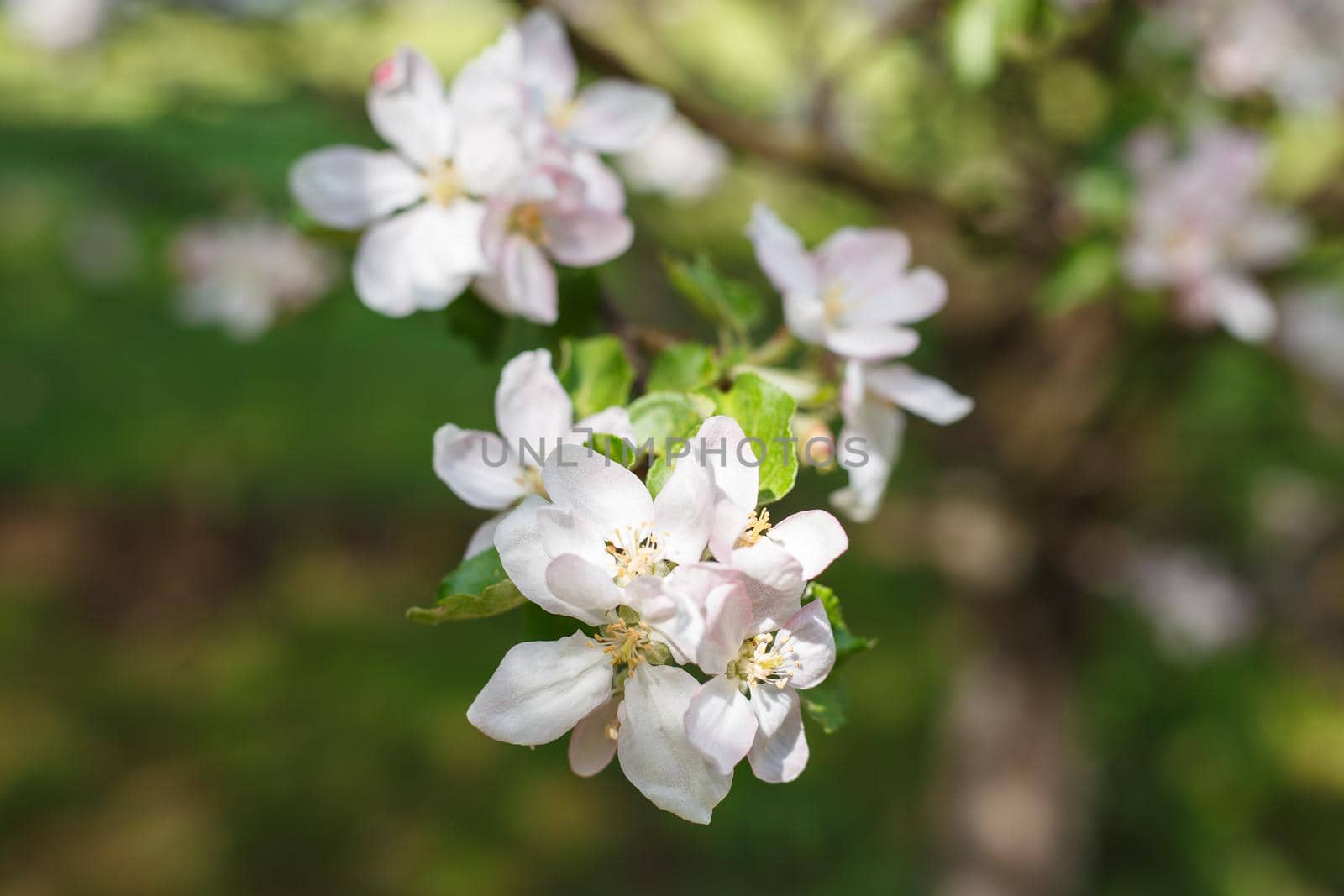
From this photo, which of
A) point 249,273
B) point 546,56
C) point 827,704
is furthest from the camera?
point 249,273

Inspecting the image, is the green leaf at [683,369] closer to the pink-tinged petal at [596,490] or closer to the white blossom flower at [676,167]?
the pink-tinged petal at [596,490]

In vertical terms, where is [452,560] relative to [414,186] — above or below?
below

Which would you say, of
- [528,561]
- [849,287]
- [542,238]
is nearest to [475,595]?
[528,561]

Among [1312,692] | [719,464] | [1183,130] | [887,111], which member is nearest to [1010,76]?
[1183,130]

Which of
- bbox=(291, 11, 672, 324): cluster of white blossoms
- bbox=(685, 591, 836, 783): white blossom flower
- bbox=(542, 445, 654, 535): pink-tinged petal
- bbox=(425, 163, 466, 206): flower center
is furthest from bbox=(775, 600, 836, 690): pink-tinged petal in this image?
bbox=(425, 163, 466, 206): flower center

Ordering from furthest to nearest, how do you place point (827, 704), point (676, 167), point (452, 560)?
1. point (452, 560)
2. point (676, 167)
3. point (827, 704)

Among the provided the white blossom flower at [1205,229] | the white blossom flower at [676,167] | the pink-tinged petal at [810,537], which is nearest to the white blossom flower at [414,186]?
the pink-tinged petal at [810,537]

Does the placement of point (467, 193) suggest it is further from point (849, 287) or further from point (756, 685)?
point (756, 685)
